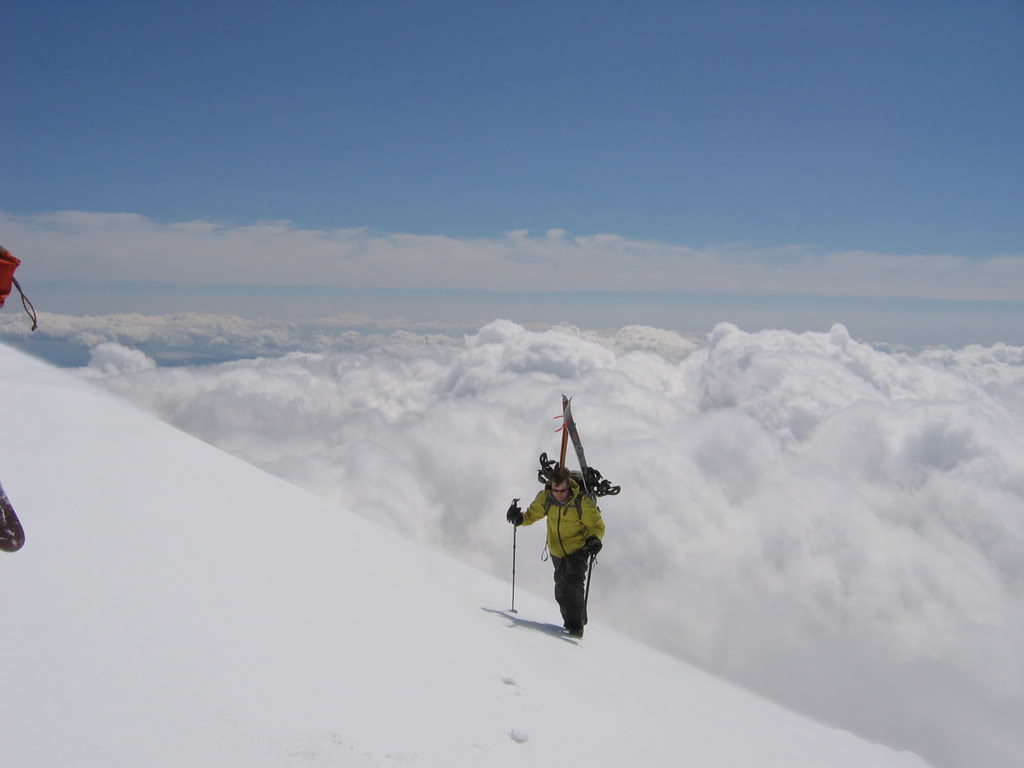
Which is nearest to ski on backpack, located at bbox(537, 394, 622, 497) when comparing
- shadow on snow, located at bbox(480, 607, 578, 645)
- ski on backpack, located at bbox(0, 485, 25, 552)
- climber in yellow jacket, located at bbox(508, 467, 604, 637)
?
climber in yellow jacket, located at bbox(508, 467, 604, 637)

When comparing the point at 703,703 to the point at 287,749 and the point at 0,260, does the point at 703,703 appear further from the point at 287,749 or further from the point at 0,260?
the point at 0,260

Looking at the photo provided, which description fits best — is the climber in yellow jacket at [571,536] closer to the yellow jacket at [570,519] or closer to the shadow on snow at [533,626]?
the yellow jacket at [570,519]

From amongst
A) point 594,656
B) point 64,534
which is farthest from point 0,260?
point 594,656

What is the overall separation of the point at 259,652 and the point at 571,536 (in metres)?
5.80

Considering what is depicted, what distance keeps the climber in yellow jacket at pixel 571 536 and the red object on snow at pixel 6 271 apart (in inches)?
298

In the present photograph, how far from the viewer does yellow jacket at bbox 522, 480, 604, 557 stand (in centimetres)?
928

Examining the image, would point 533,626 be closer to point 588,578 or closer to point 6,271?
point 588,578

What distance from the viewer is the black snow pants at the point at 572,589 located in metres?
9.20

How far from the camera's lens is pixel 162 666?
3.93 m

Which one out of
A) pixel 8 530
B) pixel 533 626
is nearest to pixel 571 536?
pixel 533 626

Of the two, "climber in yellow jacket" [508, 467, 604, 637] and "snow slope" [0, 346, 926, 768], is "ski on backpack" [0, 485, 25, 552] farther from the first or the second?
"climber in yellow jacket" [508, 467, 604, 637]

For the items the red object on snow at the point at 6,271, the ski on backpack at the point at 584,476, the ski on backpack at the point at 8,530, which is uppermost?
the red object on snow at the point at 6,271

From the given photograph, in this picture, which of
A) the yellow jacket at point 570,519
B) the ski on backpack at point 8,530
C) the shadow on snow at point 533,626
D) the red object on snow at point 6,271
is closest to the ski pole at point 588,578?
the yellow jacket at point 570,519

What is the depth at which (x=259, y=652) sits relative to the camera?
4.60 meters
